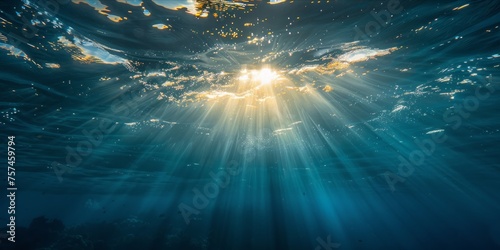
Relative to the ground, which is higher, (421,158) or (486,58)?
(486,58)

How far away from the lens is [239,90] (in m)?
13.0

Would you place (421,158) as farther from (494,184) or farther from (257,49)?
(257,49)

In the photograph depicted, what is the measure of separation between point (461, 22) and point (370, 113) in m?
8.16

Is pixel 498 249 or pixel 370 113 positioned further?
pixel 498 249

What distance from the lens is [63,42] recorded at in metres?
8.79

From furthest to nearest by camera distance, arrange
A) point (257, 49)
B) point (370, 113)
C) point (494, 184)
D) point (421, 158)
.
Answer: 1. point (494, 184)
2. point (421, 158)
3. point (370, 113)
4. point (257, 49)

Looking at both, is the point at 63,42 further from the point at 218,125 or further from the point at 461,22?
the point at 461,22

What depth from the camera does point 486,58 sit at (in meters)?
10.0

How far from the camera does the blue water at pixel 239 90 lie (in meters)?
7.99

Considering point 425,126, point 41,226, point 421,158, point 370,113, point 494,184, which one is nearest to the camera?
point 370,113

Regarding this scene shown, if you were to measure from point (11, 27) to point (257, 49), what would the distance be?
7.85m

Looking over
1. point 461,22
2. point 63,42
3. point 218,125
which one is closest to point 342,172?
point 218,125

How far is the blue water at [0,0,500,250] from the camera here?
26.2 ft

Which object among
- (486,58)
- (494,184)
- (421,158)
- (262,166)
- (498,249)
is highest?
(262,166)
